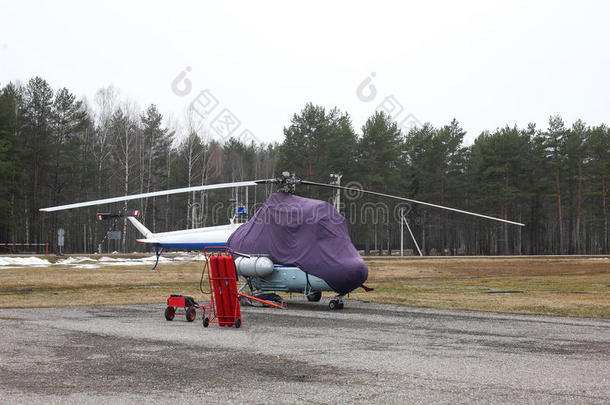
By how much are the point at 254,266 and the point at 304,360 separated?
A: 8263 mm

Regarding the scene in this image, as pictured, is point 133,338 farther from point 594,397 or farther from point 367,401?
point 594,397

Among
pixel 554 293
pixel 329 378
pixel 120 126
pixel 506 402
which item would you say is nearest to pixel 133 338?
pixel 329 378

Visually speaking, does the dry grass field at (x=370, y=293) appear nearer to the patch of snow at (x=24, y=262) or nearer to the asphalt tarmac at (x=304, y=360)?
the asphalt tarmac at (x=304, y=360)

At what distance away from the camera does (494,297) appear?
20.2 meters

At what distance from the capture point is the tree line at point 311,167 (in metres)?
55.6

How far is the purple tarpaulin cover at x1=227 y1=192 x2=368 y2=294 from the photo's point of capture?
624 inches

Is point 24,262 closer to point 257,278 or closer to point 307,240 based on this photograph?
point 257,278

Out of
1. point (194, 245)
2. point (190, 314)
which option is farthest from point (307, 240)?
point (194, 245)

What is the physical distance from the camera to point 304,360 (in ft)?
28.8

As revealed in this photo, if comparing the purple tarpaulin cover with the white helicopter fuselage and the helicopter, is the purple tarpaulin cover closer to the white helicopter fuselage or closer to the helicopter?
the helicopter

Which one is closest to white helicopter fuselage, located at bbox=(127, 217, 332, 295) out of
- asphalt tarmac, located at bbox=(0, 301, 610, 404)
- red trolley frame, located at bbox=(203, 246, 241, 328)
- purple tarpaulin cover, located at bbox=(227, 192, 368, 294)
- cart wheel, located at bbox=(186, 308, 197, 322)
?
purple tarpaulin cover, located at bbox=(227, 192, 368, 294)

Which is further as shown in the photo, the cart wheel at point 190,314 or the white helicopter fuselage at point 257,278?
the white helicopter fuselage at point 257,278

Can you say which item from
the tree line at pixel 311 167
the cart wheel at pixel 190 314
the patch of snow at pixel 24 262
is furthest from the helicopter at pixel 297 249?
the tree line at pixel 311 167

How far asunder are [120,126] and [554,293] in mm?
53569
